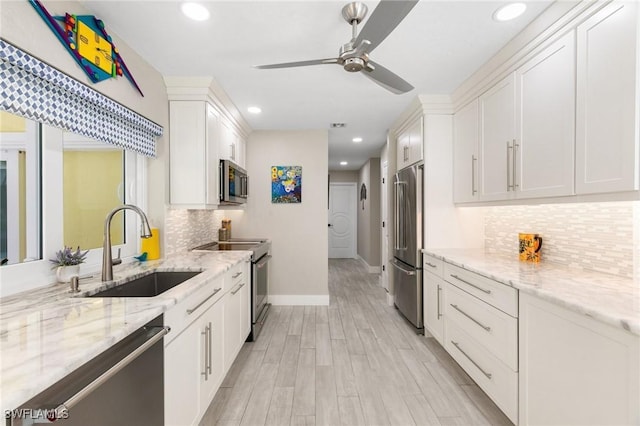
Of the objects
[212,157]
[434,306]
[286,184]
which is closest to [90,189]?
[212,157]

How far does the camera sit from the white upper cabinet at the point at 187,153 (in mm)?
2590

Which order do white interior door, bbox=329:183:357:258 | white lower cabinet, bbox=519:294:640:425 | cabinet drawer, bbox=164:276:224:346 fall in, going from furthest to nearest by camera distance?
white interior door, bbox=329:183:357:258
cabinet drawer, bbox=164:276:224:346
white lower cabinet, bbox=519:294:640:425

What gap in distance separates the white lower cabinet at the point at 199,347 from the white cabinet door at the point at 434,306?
179 centimetres

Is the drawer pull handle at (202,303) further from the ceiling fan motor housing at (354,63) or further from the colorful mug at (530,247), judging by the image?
the colorful mug at (530,247)

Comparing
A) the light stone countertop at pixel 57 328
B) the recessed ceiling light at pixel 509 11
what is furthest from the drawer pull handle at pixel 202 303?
the recessed ceiling light at pixel 509 11

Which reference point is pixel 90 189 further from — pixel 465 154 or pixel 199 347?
pixel 465 154

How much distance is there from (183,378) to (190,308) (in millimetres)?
334

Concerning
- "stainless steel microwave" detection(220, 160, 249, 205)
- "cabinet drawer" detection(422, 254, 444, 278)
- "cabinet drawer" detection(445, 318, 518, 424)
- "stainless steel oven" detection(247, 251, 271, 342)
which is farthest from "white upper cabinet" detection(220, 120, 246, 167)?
"cabinet drawer" detection(445, 318, 518, 424)

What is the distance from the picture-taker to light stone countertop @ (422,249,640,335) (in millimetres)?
1080

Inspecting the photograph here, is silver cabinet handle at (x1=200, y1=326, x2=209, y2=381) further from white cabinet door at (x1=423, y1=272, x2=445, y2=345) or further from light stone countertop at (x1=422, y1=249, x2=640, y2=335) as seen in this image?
white cabinet door at (x1=423, y1=272, x2=445, y2=345)

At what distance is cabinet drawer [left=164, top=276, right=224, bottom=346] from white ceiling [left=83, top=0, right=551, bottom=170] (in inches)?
64.7

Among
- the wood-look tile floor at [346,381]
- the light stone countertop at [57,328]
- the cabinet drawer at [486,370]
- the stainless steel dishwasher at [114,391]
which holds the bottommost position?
the wood-look tile floor at [346,381]

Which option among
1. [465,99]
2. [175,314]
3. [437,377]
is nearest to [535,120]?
[465,99]

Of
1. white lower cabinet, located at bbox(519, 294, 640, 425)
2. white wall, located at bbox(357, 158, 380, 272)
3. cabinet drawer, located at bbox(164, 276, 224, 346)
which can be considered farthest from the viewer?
white wall, located at bbox(357, 158, 380, 272)
